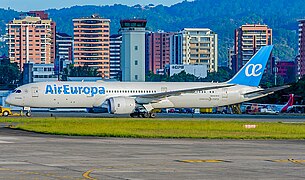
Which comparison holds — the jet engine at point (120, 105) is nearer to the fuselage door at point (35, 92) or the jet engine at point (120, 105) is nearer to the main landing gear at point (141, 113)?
the main landing gear at point (141, 113)

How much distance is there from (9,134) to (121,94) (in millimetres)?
38130

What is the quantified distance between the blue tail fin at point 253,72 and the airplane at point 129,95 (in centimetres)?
65

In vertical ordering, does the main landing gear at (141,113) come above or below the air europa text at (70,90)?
below

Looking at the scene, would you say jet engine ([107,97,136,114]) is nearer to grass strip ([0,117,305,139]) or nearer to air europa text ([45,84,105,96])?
air europa text ([45,84,105,96])

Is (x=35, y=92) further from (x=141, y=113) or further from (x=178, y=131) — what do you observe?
(x=178, y=131)

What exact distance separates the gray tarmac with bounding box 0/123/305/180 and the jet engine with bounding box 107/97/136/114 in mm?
36916

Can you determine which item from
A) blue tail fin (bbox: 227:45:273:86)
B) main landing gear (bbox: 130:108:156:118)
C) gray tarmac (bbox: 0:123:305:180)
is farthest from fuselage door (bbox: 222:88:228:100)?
gray tarmac (bbox: 0:123:305:180)

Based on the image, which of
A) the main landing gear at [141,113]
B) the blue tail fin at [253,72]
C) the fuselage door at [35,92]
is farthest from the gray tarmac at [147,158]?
the blue tail fin at [253,72]

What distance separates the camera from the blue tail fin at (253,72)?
99438 mm

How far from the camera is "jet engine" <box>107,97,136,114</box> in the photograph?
282ft

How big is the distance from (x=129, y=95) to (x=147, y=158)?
54546 millimetres

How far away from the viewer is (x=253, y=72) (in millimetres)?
100312

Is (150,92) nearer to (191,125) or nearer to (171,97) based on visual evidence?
(171,97)

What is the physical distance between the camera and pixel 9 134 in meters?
51.9
